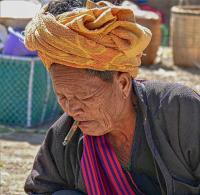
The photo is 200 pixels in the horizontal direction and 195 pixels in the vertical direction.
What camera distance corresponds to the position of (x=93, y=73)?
273 centimetres

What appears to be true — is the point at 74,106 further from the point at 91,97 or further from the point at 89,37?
the point at 89,37

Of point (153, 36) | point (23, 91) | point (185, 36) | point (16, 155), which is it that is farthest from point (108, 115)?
point (185, 36)

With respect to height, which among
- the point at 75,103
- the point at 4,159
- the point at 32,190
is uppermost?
the point at 75,103

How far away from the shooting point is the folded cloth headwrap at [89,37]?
2.62m

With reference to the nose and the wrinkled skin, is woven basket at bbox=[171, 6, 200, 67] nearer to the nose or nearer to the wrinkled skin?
the wrinkled skin

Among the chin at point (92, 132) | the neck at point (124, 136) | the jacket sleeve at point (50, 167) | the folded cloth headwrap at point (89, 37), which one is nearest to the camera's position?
the folded cloth headwrap at point (89, 37)

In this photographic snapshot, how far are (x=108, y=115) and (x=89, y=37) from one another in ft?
1.22

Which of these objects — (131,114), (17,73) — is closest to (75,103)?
(131,114)

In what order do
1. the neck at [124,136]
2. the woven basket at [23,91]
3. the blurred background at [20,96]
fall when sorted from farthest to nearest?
the woven basket at [23,91]
the blurred background at [20,96]
the neck at [124,136]

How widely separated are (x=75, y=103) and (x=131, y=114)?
0.33 m

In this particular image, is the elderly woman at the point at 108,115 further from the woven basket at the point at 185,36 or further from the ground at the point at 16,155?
the woven basket at the point at 185,36

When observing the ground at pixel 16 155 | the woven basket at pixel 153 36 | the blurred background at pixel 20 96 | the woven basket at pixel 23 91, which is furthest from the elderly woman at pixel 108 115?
the woven basket at pixel 153 36

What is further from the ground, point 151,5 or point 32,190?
point 32,190

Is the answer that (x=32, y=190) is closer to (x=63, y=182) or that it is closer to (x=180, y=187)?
(x=63, y=182)
